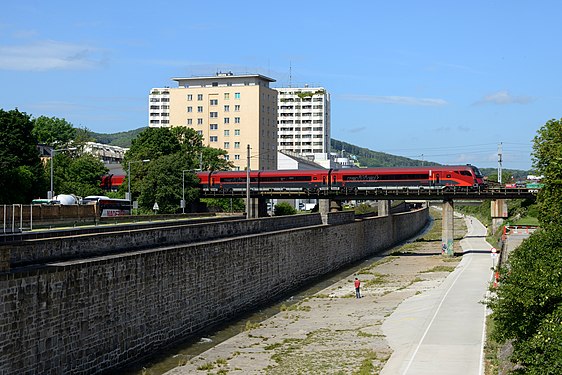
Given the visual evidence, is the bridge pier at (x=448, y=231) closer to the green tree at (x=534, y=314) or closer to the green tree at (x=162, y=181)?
the green tree at (x=162, y=181)

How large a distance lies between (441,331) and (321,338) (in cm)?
547

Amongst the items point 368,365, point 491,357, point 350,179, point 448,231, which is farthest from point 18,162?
point 491,357

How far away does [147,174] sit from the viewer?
3300 inches

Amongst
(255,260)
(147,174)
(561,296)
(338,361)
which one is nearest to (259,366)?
(338,361)

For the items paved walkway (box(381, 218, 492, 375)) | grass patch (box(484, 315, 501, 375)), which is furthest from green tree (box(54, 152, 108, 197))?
grass patch (box(484, 315, 501, 375))

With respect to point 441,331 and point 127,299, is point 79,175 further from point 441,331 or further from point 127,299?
point 441,331

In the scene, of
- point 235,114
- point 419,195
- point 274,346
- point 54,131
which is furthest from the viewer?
point 235,114

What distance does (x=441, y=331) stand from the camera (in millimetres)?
31703

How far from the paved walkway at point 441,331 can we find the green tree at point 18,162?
3406cm

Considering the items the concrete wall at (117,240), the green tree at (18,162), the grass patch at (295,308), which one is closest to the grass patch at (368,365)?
the concrete wall at (117,240)

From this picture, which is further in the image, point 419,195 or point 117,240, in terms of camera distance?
point 419,195

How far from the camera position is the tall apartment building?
139 metres

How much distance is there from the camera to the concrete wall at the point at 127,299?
72.2ft

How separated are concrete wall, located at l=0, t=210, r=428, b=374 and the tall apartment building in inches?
3526
